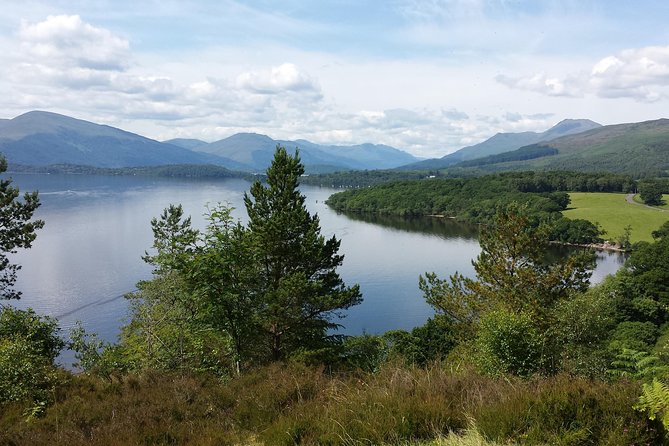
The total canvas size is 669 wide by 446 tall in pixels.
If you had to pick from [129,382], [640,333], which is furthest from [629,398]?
[640,333]

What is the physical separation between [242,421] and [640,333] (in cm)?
4128

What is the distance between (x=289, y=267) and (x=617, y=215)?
370 ft

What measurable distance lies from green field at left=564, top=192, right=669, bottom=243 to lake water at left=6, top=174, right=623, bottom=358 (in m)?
15.1

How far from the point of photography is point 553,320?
1973cm

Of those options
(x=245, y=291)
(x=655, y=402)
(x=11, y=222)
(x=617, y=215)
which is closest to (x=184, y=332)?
(x=245, y=291)

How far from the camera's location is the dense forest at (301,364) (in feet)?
17.8

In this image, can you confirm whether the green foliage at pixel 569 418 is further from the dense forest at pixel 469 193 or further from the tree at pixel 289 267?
the dense forest at pixel 469 193

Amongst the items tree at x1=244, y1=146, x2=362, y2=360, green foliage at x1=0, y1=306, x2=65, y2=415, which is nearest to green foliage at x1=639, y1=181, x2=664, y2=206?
tree at x1=244, y1=146, x2=362, y2=360

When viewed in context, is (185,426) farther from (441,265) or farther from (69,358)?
(441,265)

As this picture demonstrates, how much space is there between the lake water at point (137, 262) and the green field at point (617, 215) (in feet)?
49.7

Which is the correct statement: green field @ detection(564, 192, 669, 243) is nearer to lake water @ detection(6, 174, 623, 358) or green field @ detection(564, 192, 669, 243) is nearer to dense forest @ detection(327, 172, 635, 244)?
dense forest @ detection(327, 172, 635, 244)

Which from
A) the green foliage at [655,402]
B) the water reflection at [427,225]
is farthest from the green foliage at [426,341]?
the water reflection at [427,225]

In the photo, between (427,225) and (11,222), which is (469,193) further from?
(11,222)

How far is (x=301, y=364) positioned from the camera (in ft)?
35.7
